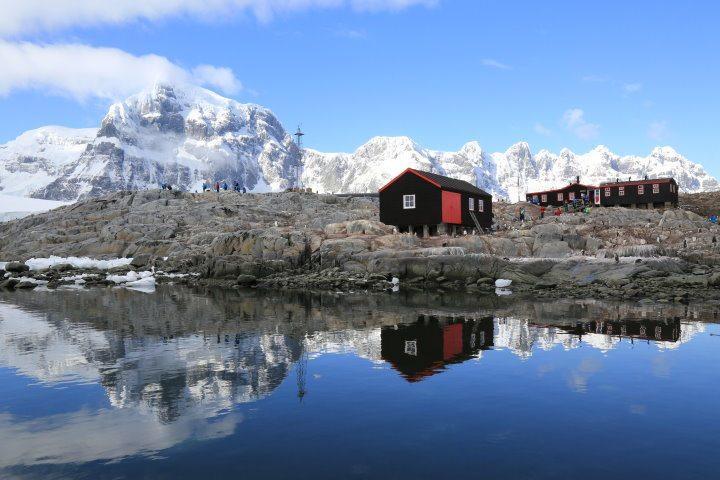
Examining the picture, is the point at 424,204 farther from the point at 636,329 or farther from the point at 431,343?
the point at 431,343

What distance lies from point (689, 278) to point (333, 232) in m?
29.2

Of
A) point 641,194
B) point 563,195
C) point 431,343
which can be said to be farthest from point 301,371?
point 563,195

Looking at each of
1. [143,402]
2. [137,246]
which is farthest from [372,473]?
[137,246]

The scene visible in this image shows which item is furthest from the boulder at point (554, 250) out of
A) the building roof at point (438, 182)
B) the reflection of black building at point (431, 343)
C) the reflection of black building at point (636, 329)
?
the reflection of black building at point (431, 343)

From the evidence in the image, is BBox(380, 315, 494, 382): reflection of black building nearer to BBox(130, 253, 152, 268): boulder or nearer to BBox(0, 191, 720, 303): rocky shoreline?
BBox(0, 191, 720, 303): rocky shoreline

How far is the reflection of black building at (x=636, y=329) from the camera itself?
2139cm

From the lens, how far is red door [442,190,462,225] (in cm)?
5238

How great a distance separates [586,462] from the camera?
9766 millimetres

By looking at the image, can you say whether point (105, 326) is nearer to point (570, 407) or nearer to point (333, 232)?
point (570, 407)

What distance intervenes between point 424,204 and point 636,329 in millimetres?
31087

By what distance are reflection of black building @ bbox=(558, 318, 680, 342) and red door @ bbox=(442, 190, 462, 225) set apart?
28.5 metres

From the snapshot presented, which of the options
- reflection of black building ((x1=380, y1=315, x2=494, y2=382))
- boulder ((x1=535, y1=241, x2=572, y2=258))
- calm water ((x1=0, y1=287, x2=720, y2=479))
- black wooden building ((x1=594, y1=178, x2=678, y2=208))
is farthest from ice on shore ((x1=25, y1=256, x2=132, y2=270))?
black wooden building ((x1=594, y1=178, x2=678, y2=208))

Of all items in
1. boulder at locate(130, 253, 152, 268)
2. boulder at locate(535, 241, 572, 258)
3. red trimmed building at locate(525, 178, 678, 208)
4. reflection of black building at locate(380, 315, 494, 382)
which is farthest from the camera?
red trimmed building at locate(525, 178, 678, 208)

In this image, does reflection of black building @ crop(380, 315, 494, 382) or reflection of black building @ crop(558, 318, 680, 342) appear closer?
reflection of black building @ crop(380, 315, 494, 382)
